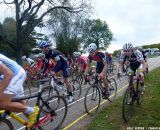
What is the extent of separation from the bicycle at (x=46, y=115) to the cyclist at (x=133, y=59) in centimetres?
270

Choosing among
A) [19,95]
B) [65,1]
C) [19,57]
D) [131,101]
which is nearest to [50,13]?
[65,1]

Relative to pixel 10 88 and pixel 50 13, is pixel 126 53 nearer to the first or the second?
pixel 10 88

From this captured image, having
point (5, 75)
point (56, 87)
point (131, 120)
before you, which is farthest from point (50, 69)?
point (5, 75)

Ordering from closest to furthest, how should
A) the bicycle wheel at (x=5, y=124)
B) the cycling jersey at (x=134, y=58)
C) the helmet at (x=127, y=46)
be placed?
the bicycle wheel at (x=5, y=124) < the helmet at (x=127, y=46) < the cycling jersey at (x=134, y=58)

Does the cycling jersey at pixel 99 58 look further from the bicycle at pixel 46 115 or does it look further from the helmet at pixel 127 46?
the bicycle at pixel 46 115

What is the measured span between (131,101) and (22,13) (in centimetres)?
2522

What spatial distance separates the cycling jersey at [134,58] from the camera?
12827mm

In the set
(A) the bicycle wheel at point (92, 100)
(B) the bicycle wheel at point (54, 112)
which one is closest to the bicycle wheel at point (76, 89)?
(A) the bicycle wheel at point (92, 100)

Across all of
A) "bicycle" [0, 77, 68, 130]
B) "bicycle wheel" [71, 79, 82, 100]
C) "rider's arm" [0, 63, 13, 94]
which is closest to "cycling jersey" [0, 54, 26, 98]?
"rider's arm" [0, 63, 13, 94]

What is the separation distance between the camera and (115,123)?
10.7m

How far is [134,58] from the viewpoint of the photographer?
43.9 ft

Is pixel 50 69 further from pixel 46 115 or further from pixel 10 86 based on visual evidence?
pixel 10 86

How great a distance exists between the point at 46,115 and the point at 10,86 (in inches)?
71.8

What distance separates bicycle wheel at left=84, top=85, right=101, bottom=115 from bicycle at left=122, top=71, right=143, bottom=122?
3.91 ft
